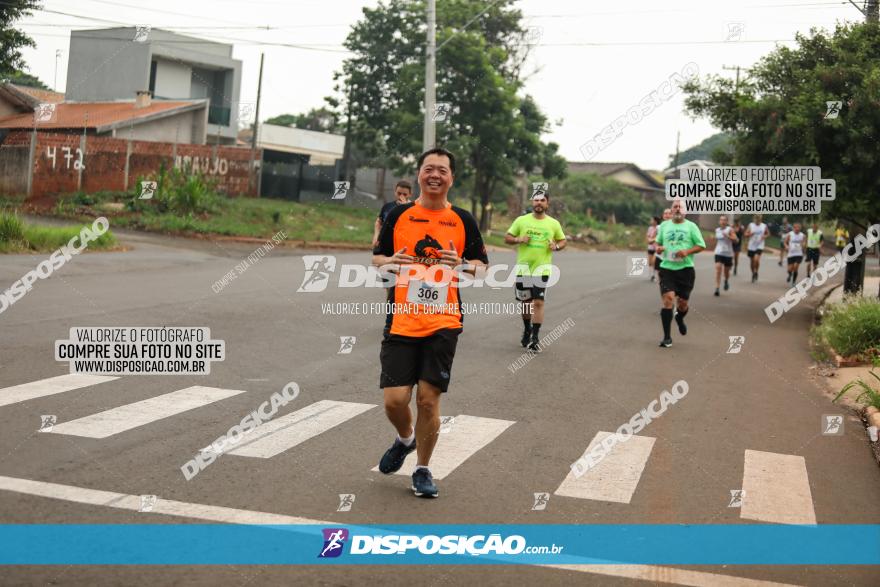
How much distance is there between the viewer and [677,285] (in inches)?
571

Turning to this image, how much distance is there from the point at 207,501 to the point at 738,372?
8.32 metres

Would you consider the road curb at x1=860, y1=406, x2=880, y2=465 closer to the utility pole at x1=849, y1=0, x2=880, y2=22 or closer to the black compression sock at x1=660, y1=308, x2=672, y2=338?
the black compression sock at x1=660, y1=308, x2=672, y2=338

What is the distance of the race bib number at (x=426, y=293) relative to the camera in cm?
632

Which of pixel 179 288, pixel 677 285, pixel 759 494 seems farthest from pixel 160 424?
pixel 179 288

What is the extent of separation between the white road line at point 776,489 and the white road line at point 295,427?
125 inches

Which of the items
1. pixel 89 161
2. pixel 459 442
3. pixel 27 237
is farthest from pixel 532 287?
pixel 89 161

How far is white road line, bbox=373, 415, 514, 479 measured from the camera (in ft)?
23.1

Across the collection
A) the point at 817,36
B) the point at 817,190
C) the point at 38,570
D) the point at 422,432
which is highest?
the point at 817,36

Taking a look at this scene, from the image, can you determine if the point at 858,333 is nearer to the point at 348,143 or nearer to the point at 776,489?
the point at 776,489

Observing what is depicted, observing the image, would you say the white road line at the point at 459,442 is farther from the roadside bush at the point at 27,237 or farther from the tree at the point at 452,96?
the tree at the point at 452,96

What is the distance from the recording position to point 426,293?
6.34m

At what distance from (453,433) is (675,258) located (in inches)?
281

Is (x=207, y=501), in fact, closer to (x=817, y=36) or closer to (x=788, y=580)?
(x=788, y=580)

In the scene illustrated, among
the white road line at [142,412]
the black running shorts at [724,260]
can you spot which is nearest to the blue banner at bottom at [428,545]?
the white road line at [142,412]
